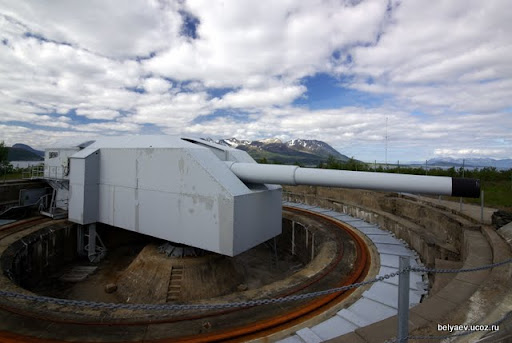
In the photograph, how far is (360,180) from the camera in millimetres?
7035

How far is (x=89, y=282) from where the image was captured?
468 inches

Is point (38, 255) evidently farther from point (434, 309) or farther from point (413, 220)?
point (413, 220)

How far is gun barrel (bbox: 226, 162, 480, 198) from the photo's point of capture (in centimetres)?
591

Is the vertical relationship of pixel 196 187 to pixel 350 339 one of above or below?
above

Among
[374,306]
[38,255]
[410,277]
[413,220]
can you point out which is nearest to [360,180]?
[374,306]

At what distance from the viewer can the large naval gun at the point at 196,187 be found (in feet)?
24.4

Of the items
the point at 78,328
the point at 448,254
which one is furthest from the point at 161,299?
the point at 448,254

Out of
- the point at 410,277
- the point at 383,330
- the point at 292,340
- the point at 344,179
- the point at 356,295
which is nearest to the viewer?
the point at 383,330

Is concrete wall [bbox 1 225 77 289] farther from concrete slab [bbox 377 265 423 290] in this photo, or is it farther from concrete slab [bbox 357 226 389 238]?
concrete slab [bbox 357 226 389 238]

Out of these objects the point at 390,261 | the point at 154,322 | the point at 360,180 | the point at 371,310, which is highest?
the point at 360,180

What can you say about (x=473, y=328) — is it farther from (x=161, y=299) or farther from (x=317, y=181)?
(x=161, y=299)

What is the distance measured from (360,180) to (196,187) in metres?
4.81

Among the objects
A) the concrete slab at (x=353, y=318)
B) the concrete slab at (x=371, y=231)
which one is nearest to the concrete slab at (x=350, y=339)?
the concrete slab at (x=353, y=318)

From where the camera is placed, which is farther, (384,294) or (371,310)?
(384,294)
